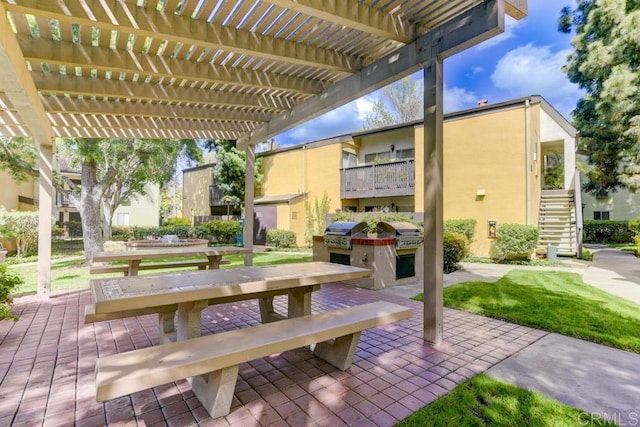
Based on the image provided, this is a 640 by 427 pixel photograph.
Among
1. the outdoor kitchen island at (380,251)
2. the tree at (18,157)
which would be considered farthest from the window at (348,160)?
the tree at (18,157)

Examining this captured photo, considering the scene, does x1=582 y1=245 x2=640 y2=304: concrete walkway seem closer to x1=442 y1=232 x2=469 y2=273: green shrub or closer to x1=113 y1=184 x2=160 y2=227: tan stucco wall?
x1=442 y1=232 x2=469 y2=273: green shrub

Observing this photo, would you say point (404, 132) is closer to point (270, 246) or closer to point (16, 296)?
point (270, 246)

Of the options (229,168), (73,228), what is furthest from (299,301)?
(73,228)

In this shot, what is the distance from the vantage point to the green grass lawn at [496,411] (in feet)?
7.54

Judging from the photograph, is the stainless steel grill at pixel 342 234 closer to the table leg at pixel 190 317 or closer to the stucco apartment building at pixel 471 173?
the table leg at pixel 190 317

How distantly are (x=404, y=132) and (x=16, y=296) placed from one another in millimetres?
14963

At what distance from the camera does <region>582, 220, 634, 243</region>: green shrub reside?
18.3 m

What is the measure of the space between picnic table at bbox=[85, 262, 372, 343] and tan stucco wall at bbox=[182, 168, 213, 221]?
20348mm

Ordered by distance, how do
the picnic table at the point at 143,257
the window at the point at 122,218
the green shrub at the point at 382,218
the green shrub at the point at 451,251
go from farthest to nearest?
the window at the point at 122,218
the green shrub at the point at 382,218
the green shrub at the point at 451,251
the picnic table at the point at 143,257

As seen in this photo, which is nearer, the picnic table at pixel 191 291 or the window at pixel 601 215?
the picnic table at pixel 191 291

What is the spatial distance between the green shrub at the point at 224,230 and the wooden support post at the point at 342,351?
49.4ft

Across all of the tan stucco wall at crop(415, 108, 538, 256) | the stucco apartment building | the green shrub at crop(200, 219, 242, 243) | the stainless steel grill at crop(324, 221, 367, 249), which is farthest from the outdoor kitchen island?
the green shrub at crop(200, 219, 242, 243)

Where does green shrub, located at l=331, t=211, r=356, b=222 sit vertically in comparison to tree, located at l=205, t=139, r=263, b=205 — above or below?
below

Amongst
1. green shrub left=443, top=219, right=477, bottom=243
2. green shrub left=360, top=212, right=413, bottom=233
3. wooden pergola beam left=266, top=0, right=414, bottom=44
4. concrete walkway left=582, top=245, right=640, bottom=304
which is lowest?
concrete walkway left=582, top=245, right=640, bottom=304
